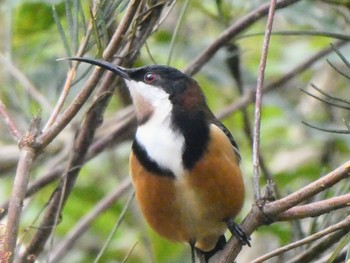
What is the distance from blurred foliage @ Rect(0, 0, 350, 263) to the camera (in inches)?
138

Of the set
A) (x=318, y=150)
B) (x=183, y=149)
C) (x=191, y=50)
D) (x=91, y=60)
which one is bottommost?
(x=318, y=150)

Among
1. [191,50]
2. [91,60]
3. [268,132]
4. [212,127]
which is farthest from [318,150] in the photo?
[91,60]

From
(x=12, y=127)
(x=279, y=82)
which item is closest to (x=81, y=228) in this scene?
(x=279, y=82)

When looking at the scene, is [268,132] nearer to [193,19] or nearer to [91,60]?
[193,19]

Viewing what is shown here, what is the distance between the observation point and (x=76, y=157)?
269 cm

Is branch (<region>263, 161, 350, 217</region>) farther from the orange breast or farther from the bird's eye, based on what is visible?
the bird's eye

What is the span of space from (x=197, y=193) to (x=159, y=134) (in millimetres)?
189

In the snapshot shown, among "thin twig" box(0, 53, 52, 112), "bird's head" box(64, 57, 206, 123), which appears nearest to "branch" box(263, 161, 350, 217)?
"bird's head" box(64, 57, 206, 123)

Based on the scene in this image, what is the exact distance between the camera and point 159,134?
8.14 feet

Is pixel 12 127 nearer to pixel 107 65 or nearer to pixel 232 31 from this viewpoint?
pixel 107 65

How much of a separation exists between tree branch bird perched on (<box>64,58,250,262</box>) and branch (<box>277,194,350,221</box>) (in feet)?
2.12

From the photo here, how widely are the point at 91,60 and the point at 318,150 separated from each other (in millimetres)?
2310

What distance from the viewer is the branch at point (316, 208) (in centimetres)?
169

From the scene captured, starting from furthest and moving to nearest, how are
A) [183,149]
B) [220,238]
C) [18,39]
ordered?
[18,39] → [220,238] → [183,149]
